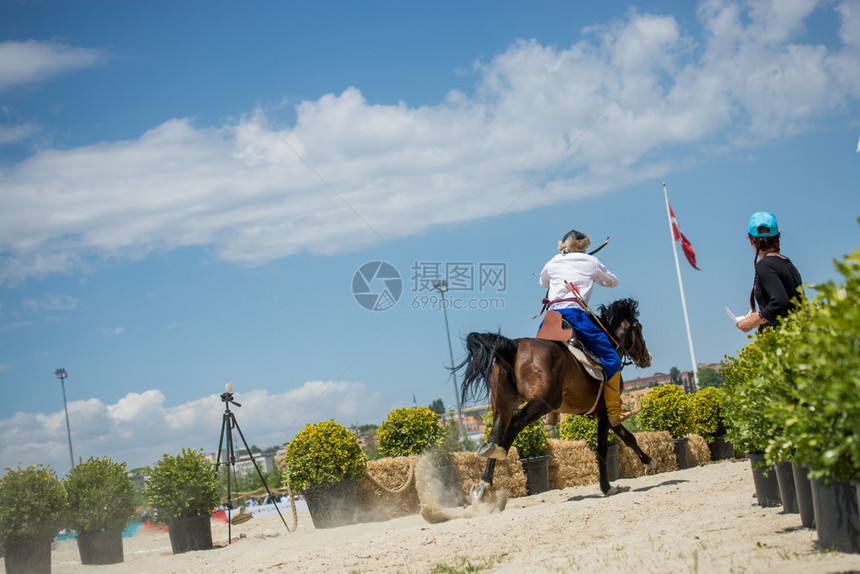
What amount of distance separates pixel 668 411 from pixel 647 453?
4.65 feet

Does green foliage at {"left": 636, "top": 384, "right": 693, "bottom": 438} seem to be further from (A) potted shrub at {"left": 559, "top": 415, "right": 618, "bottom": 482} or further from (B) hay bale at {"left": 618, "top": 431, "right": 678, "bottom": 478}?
(A) potted shrub at {"left": 559, "top": 415, "right": 618, "bottom": 482}

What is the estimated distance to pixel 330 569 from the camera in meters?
5.32

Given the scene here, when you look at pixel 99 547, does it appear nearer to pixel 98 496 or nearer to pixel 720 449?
pixel 98 496

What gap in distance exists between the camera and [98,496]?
7.62 m

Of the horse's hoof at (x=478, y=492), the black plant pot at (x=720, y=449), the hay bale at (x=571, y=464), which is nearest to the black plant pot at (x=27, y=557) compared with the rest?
the horse's hoof at (x=478, y=492)

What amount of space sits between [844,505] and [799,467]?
646 mm

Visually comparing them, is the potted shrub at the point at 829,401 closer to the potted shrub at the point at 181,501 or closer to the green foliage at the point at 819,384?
the green foliage at the point at 819,384

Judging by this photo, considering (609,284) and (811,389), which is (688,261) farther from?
(811,389)

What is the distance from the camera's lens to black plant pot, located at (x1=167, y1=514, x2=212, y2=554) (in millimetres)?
7980

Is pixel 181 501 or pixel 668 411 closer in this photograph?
pixel 181 501

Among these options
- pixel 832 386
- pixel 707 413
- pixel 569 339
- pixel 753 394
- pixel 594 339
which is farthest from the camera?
pixel 707 413

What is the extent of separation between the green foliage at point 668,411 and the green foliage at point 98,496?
28.9 feet

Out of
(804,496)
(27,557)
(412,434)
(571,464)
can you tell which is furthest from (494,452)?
(27,557)

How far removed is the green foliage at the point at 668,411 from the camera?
12.3 metres
